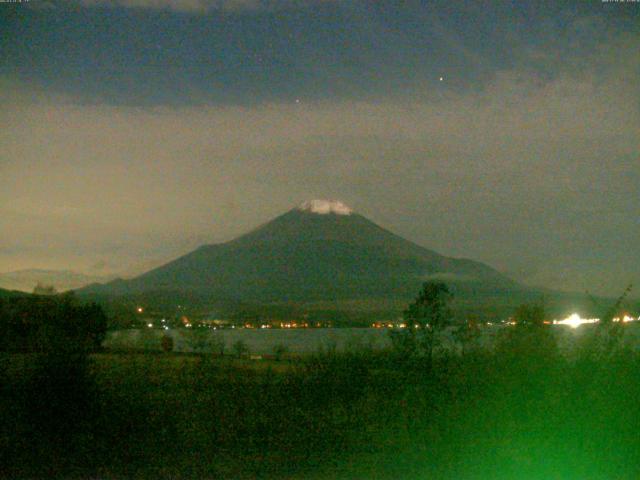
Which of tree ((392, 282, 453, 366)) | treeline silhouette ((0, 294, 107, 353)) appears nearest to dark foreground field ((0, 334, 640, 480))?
tree ((392, 282, 453, 366))

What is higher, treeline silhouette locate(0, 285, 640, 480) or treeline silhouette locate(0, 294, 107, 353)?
treeline silhouette locate(0, 294, 107, 353)

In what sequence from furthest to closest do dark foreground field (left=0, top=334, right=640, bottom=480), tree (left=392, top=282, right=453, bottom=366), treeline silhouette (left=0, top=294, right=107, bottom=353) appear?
treeline silhouette (left=0, top=294, right=107, bottom=353), tree (left=392, top=282, right=453, bottom=366), dark foreground field (left=0, top=334, right=640, bottom=480)

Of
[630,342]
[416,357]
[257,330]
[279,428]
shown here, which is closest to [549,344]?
[630,342]

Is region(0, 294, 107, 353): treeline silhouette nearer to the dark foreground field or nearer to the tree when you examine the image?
the dark foreground field

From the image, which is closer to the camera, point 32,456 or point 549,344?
→ point 32,456

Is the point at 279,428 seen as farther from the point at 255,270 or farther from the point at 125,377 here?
the point at 255,270

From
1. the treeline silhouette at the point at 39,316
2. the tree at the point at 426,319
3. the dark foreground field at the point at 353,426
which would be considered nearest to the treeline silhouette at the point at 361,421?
the dark foreground field at the point at 353,426

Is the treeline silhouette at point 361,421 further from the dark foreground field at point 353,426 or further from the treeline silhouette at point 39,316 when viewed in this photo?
the treeline silhouette at point 39,316
